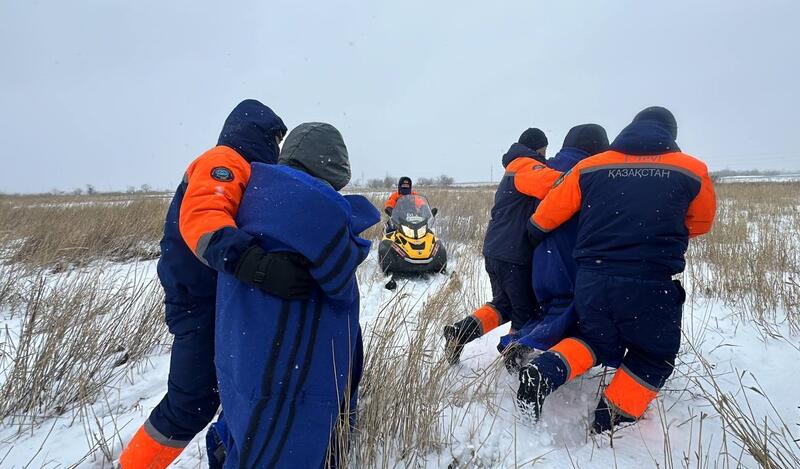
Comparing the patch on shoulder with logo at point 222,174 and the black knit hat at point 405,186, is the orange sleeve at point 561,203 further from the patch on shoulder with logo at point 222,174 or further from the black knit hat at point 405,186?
the black knit hat at point 405,186

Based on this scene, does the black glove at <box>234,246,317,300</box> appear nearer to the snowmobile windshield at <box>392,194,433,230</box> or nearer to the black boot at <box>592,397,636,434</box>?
the black boot at <box>592,397,636,434</box>

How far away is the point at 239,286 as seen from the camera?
116 centimetres

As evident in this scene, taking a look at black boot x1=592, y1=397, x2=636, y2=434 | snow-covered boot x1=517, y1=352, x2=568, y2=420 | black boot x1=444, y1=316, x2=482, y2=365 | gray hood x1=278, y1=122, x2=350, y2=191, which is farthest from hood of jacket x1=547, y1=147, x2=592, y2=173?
gray hood x1=278, y1=122, x2=350, y2=191

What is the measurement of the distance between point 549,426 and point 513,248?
124cm

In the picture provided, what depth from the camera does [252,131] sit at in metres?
1.60

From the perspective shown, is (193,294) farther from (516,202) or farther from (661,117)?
(661,117)

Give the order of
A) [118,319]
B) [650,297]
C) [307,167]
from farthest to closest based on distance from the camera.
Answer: [118,319] < [650,297] < [307,167]

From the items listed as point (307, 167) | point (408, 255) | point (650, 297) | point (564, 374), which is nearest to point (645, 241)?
point (650, 297)

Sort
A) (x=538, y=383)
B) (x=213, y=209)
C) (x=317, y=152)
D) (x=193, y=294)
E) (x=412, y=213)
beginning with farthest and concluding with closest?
(x=412, y=213)
(x=538, y=383)
(x=193, y=294)
(x=317, y=152)
(x=213, y=209)

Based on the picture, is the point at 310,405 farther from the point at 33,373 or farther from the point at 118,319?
the point at 118,319

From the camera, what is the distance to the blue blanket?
1.10 metres

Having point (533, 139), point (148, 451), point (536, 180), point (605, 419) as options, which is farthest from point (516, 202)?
point (148, 451)

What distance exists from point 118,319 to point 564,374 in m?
3.08

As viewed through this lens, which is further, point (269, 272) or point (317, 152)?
point (317, 152)
